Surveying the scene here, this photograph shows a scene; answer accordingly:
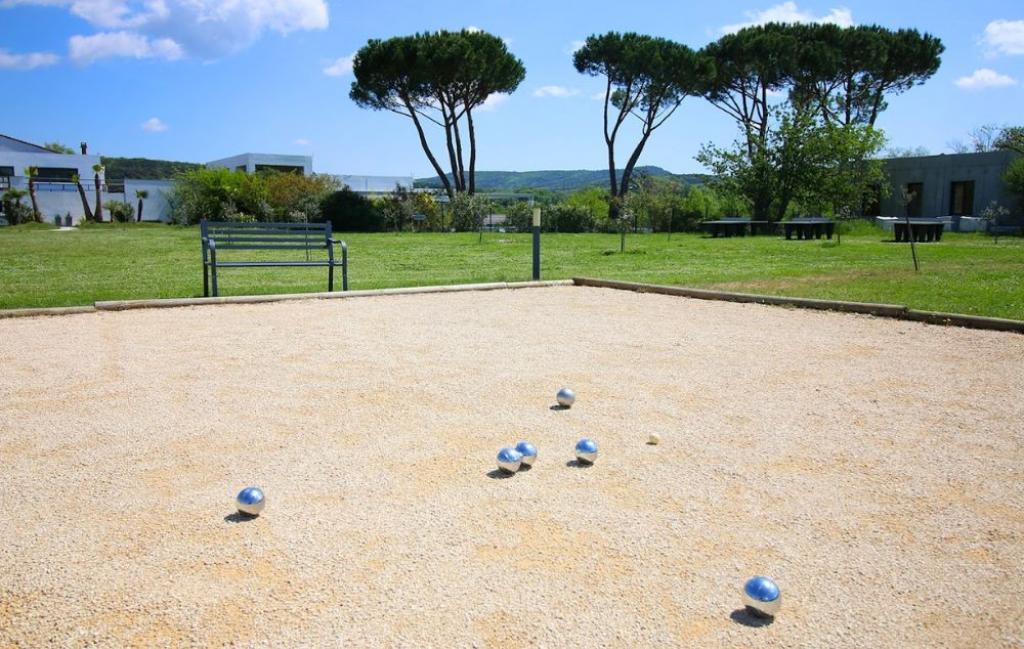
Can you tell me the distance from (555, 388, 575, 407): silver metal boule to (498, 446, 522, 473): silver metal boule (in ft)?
3.56

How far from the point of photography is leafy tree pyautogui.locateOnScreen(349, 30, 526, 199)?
37.1 m

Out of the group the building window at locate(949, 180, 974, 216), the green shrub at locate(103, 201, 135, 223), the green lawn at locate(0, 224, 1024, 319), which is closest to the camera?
the green lawn at locate(0, 224, 1024, 319)

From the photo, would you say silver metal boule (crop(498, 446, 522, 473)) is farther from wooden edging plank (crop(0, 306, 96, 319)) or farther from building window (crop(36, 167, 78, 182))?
building window (crop(36, 167, 78, 182))

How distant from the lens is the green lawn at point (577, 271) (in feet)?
30.9

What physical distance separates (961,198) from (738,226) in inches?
624

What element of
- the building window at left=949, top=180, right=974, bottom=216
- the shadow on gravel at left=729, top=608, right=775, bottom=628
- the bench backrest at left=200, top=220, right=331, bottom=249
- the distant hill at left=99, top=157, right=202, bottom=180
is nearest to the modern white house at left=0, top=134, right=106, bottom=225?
the distant hill at left=99, top=157, right=202, bottom=180

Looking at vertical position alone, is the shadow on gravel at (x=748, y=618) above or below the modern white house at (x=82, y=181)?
below

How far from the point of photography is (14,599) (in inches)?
88.4

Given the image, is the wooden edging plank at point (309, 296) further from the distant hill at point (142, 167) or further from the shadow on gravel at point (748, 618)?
the distant hill at point (142, 167)

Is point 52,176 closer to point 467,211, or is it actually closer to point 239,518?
point 467,211

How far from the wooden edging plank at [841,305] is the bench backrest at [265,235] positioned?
3.63m

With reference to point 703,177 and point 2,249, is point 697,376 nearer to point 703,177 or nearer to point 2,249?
point 2,249

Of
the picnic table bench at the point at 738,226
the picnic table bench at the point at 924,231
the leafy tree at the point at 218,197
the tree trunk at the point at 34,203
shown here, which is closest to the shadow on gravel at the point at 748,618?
the picnic table bench at the point at 924,231

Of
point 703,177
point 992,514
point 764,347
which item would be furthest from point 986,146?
point 992,514
